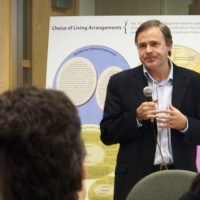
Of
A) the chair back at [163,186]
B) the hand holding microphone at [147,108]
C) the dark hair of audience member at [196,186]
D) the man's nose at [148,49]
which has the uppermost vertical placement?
the man's nose at [148,49]

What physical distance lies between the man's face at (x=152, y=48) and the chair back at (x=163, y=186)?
82 centimetres

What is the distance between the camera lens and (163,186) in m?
2.00

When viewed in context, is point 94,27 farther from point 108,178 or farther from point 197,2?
point 197,2

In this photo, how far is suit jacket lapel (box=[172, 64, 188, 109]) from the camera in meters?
2.63

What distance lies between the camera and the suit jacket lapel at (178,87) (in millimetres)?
2629

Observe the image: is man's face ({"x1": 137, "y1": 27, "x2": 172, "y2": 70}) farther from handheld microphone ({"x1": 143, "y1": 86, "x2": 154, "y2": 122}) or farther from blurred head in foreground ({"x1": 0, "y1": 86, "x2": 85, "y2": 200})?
blurred head in foreground ({"x1": 0, "y1": 86, "x2": 85, "y2": 200})

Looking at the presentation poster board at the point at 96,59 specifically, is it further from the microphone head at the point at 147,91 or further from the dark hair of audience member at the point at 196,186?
the dark hair of audience member at the point at 196,186

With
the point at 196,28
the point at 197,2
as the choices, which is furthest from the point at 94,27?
the point at 197,2

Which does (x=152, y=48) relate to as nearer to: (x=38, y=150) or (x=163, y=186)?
(x=163, y=186)

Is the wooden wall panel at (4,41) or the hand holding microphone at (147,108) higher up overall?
the wooden wall panel at (4,41)

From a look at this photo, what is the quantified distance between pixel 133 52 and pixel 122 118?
3.35 ft

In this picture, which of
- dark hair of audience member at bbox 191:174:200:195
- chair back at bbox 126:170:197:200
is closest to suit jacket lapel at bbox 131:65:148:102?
chair back at bbox 126:170:197:200

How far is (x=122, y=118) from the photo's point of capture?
258 cm

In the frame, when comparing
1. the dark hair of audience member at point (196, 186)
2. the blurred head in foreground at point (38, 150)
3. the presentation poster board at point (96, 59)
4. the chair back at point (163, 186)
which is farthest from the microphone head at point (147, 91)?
the blurred head in foreground at point (38, 150)
